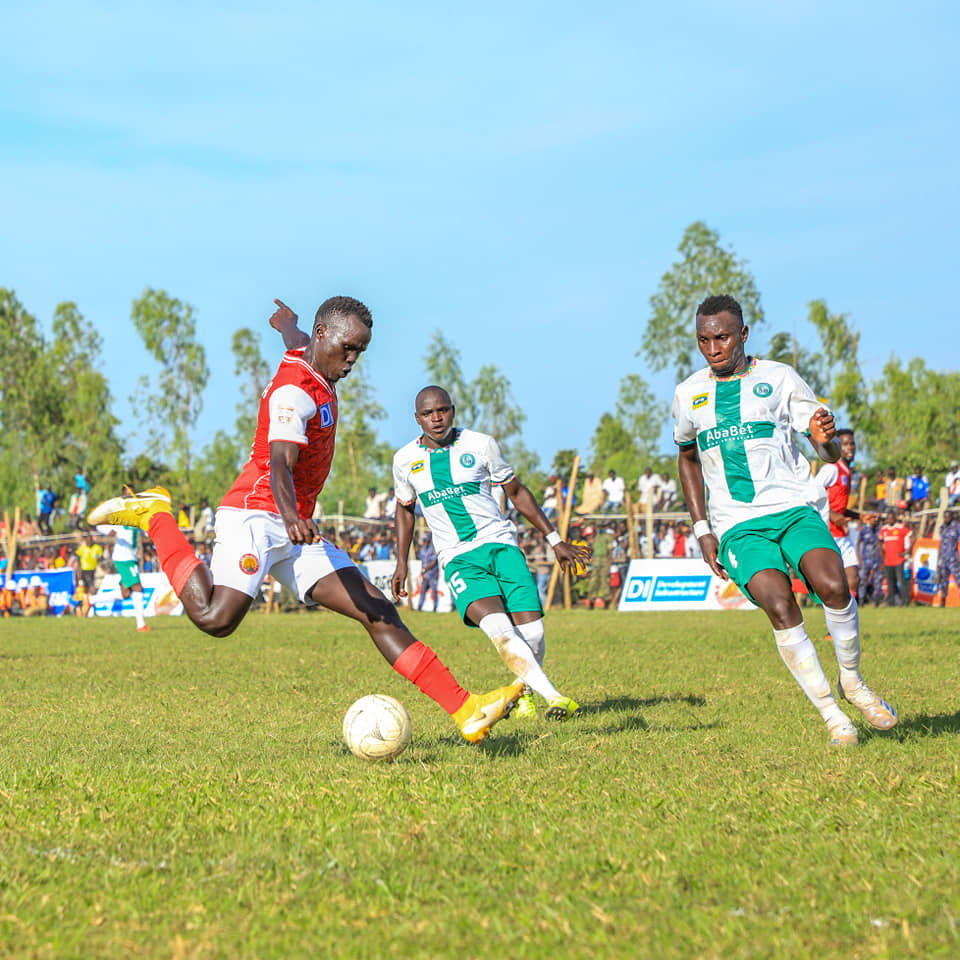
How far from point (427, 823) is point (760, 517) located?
3.35 m

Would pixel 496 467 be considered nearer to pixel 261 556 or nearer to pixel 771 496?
pixel 771 496

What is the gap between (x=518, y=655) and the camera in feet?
29.9

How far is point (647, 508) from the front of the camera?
3119 centimetres

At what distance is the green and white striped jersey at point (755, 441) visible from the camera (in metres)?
7.74

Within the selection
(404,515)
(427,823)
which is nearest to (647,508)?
(404,515)

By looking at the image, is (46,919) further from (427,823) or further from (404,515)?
(404,515)

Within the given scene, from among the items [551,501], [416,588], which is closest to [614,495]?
[551,501]

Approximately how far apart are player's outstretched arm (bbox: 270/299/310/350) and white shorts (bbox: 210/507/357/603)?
1264 mm

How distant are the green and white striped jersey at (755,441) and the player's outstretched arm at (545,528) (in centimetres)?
147

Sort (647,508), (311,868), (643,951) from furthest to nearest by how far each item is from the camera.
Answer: (647,508) < (311,868) < (643,951)

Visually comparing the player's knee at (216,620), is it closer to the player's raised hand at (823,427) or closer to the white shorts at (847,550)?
the player's raised hand at (823,427)

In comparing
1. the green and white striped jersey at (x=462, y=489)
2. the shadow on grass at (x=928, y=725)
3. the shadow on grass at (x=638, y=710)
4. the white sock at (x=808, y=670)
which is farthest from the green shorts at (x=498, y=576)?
the shadow on grass at (x=928, y=725)

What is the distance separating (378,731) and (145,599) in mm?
26760

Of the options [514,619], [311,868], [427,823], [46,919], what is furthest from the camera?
[514,619]
